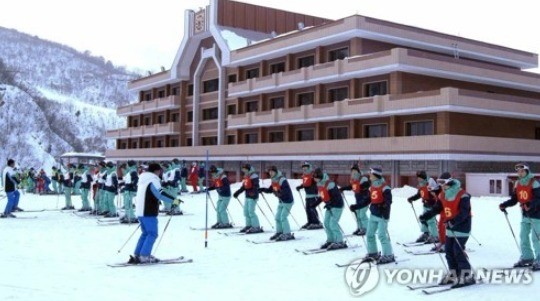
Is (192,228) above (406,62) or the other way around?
the other way around

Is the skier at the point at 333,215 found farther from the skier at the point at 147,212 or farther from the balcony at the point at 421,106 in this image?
the balcony at the point at 421,106

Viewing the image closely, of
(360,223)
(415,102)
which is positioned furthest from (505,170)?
(360,223)

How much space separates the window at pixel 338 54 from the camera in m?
41.6

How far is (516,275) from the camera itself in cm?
993

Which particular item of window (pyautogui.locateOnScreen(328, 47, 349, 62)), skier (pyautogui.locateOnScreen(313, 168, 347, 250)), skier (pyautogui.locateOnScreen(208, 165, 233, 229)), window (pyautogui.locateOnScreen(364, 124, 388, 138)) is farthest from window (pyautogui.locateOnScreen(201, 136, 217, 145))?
skier (pyautogui.locateOnScreen(313, 168, 347, 250))

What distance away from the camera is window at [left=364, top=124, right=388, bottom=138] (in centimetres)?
3890

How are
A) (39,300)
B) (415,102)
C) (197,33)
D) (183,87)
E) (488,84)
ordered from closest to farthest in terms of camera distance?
(39,300), (415,102), (488,84), (197,33), (183,87)

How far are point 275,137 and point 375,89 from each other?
11.7 m

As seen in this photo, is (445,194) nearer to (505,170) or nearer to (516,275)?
(516,275)

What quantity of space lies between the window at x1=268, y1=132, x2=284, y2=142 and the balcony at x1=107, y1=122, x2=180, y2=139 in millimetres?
14218

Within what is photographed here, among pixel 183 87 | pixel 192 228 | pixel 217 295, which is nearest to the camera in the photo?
pixel 217 295

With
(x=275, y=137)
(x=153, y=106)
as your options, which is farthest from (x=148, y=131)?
(x=275, y=137)

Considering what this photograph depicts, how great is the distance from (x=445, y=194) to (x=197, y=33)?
160 feet

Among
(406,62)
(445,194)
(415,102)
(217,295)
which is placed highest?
(406,62)
